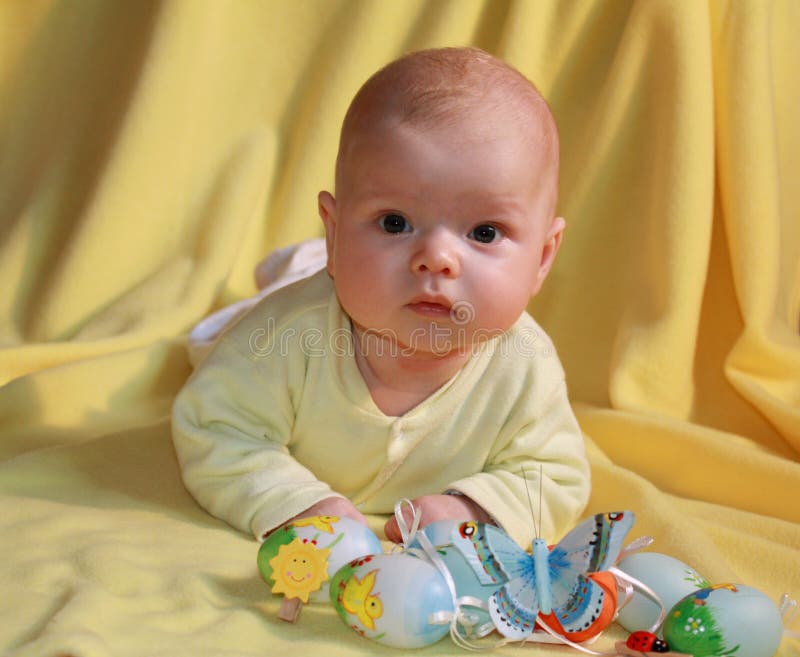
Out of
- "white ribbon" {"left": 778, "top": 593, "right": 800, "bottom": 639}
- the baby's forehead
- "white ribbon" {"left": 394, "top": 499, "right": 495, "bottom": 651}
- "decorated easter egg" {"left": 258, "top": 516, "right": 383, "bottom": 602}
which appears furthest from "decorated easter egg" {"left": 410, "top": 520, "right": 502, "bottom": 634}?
the baby's forehead

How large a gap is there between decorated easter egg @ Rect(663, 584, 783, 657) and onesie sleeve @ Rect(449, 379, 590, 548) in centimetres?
32

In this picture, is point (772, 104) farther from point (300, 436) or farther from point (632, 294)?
point (300, 436)

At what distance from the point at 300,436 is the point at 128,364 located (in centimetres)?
52

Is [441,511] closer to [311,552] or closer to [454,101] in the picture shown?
[311,552]

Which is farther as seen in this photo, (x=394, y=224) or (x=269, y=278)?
(x=269, y=278)

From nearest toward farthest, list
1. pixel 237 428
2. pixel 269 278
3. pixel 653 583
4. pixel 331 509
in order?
pixel 653 583, pixel 331 509, pixel 237 428, pixel 269 278

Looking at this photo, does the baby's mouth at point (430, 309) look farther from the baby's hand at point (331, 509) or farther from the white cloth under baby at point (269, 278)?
the white cloth under baby at point (269, 278)

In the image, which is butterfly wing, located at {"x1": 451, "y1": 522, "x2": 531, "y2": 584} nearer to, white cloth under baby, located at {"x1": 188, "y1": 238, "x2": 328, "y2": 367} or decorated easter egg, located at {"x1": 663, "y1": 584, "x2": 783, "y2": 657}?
decorated easter egg, located at {"x1": 663, "y1": 584, "x2": 783, "y2": 657}

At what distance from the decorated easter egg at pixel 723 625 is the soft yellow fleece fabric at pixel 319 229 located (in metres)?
0.21

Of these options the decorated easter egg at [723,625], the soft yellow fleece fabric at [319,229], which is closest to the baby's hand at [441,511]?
the soft yellow fleece fabric at [319,229]

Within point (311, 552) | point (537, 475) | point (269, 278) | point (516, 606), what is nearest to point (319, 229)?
point (269, 278)

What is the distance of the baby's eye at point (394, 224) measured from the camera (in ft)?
4.49

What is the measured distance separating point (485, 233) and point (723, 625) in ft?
1.69

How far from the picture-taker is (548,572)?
1.20 m
